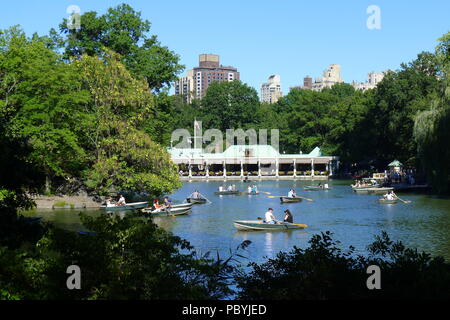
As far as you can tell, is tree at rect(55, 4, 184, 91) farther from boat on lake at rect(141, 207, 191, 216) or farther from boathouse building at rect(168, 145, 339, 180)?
boathouse building at rect(168, 145, 339, 180)

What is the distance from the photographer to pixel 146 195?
4584 cm

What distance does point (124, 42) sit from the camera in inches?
1975

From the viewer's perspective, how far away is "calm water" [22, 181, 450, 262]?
2636 centimetres

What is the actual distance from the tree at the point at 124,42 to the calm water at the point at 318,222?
12453 millimetres

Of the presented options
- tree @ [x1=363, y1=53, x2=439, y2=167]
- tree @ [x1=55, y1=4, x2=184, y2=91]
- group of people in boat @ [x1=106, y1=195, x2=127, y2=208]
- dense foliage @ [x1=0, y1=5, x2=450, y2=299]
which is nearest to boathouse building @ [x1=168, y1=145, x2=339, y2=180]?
dense foliage @ [x1=0, y1=5, x2=450, y2=299]

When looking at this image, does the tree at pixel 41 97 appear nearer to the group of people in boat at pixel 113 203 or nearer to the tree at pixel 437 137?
the group of people in boat at pixel 113 203

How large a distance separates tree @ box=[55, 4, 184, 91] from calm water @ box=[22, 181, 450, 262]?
40.9 feet

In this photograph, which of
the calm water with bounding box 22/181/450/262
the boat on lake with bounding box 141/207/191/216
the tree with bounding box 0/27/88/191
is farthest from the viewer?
the boat on lake with bounding box 141/207/191/216

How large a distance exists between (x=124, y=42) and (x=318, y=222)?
24318 millimetres

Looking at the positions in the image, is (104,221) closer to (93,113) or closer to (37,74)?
(37,74)

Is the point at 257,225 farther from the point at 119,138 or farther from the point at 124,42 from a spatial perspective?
the point at 124,42

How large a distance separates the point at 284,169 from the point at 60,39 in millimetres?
62683

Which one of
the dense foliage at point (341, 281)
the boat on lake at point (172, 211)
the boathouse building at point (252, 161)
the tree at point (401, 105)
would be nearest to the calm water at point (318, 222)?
the boat on lake at point (172, 211)

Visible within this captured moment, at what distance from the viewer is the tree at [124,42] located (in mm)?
50156
